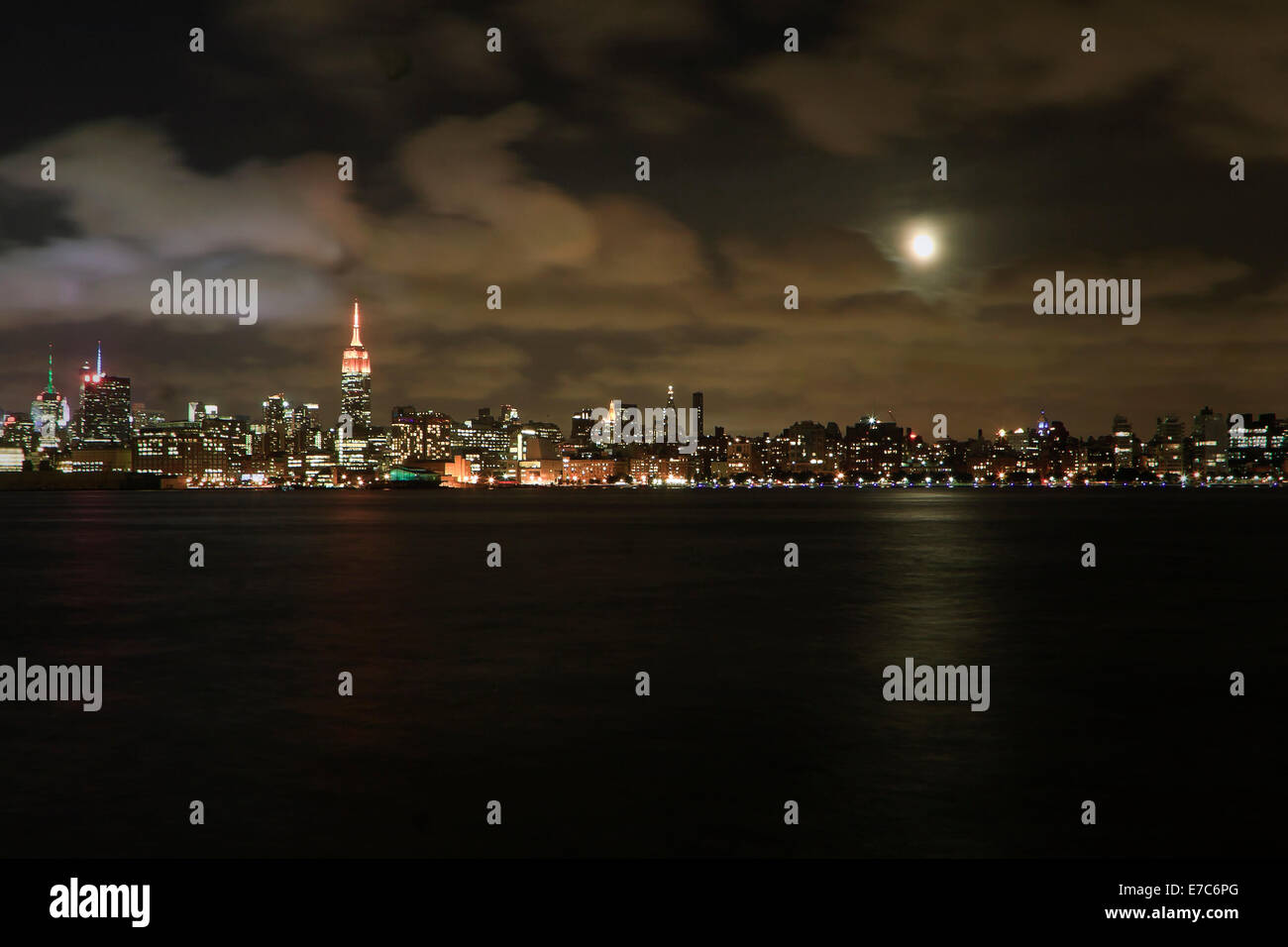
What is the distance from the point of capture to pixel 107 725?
16688mm

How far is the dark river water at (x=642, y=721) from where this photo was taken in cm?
1149

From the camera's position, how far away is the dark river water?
1149cm

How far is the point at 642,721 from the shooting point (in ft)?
54.6
